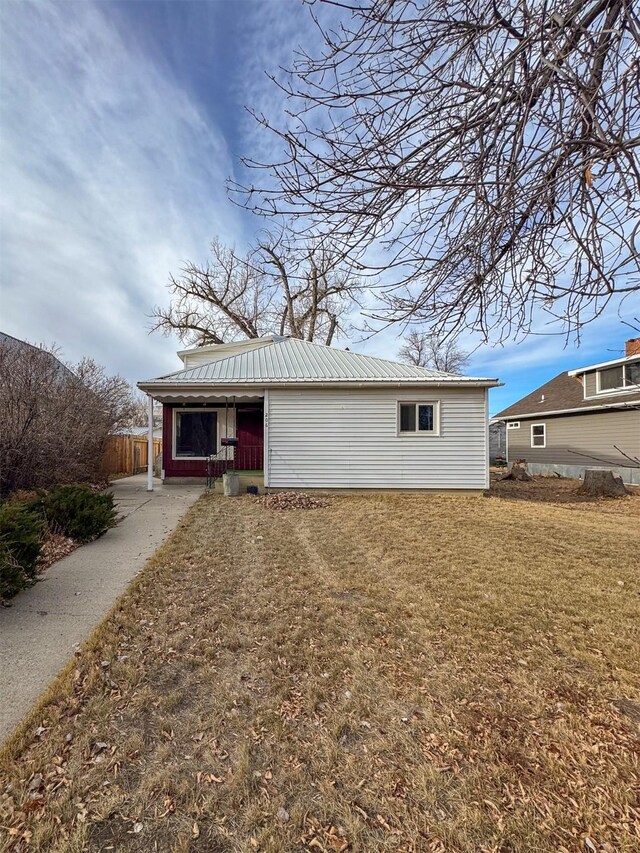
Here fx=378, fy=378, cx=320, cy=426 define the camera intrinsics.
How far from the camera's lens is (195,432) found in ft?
41.5

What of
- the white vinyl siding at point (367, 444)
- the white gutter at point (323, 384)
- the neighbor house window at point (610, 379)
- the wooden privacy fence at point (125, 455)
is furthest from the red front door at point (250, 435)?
the neighbor house window at point (610, 379)

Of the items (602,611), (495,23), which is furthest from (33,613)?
(495,23)

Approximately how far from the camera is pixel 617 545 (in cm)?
601

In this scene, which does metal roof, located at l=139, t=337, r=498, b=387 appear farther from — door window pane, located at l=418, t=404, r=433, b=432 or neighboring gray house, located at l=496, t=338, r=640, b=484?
neighboring gray house, located at l=496, t=338, r=640, b=484

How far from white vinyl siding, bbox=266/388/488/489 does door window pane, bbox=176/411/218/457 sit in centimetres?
314

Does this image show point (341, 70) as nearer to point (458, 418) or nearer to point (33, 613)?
point (33, 613)

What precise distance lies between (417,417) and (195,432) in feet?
23.7

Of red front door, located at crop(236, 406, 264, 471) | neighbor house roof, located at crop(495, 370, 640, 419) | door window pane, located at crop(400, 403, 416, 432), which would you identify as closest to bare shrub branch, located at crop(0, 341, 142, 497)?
red front door, located at crop(236, 406, 264, 471)

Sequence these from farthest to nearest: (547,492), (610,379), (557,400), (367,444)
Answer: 1. (557,400)
2. (610,379)
3. (547,492)
4. (367,444)

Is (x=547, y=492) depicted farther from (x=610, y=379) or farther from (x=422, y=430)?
(x=610, y=379)

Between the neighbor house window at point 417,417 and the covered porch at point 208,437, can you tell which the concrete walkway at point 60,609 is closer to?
the covered porch at point 208,437

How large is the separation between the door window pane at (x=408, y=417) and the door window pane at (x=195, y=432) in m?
6.11

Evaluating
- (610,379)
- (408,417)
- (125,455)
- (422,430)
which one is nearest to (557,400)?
(610,379)

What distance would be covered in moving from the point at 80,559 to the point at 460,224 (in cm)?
575
